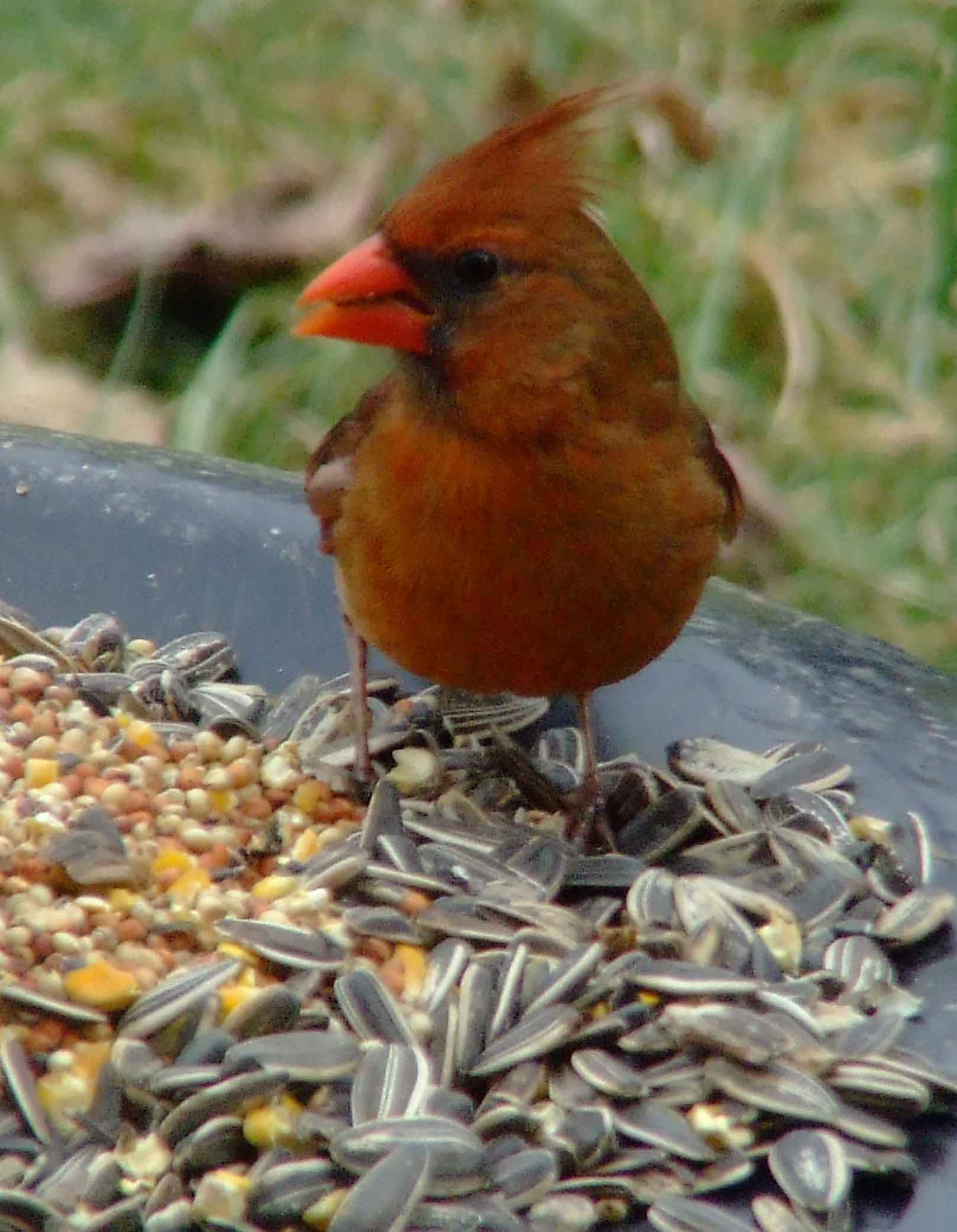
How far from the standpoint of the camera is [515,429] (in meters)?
2.56

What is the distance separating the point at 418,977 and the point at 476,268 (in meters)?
0.85

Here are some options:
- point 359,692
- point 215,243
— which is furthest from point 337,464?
point 215,243

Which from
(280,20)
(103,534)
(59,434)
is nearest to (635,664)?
(103,534)

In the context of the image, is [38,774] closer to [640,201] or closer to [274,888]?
[274,888]

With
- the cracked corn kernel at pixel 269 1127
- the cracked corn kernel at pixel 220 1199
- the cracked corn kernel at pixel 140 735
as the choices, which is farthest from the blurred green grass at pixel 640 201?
the cracked corn kernel at pixel 220 1199

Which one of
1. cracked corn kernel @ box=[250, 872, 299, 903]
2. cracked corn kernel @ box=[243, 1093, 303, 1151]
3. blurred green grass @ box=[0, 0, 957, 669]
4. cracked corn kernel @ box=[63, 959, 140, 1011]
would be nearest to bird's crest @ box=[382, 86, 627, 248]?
cracked corn kernel @ box=[250, 872, 299, 903]

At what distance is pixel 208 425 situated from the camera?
4574 millimetres

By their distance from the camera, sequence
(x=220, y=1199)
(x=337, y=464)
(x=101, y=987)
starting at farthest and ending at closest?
(x=337, y=464) < (x=101, y=987) < (x=220, y=1199)

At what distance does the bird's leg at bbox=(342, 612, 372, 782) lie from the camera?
282 centimetres

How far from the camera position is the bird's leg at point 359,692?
2.82 meters

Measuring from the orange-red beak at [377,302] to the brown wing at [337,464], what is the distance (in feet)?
0.57

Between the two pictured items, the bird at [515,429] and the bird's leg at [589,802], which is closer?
the bird at [515,429]

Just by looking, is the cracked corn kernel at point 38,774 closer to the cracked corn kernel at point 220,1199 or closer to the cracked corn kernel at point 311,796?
the cracked corn kernel at point 311,796

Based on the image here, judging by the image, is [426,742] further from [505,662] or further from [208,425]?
[208,425]
